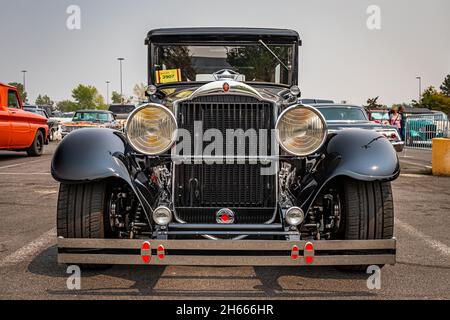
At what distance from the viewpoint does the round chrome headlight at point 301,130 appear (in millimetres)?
3488

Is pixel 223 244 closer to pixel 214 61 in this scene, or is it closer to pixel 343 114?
pixel 214 61

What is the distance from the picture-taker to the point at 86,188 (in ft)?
11.4

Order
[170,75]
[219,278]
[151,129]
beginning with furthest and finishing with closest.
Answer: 1. [170,75]
2. [219,278]
3. [151,129]

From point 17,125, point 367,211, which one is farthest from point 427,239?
point 17,125

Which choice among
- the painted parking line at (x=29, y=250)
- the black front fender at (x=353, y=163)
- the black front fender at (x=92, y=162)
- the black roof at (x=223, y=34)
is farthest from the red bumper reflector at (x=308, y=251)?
the black roof at (x=223, y=34)

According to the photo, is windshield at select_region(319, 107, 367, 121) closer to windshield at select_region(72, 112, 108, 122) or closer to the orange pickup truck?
the orange pickup truck

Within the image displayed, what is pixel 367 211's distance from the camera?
11.3 feet

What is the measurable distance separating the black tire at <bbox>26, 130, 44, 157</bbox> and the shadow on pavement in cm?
1066

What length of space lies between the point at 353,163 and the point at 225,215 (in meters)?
0.92

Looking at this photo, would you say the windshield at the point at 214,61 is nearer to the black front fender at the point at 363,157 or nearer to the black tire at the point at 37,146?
the black front fender at the point at 363,157

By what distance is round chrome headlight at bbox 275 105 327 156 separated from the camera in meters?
3.49

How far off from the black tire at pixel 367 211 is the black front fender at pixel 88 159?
1.50m
